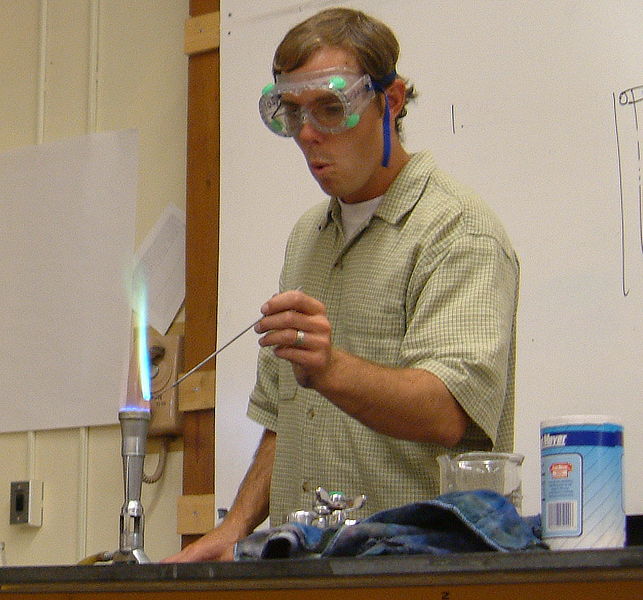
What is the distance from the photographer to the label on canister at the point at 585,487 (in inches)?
39.1

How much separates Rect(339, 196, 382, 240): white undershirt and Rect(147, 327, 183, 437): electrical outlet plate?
1.01 metres

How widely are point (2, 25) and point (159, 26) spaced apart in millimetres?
569

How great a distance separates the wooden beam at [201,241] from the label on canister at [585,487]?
1.78m

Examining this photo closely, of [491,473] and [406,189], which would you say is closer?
[491,473]

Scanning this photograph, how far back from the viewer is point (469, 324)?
5.19 feet

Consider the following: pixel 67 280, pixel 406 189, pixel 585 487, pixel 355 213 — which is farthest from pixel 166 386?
pixel 585 487

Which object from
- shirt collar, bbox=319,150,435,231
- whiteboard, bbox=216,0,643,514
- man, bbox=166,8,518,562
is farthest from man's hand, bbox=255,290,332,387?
→ whiteboard, bbox=216,0,643,514

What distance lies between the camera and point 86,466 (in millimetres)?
2945

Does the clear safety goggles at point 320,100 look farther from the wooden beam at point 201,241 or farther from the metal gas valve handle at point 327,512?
the wooden beam at point 201,241

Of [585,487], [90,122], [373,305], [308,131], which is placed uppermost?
[90,122]

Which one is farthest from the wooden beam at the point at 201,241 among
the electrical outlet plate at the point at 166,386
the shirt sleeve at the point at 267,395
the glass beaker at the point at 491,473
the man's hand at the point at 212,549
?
the glass beaker at the point at 491,473

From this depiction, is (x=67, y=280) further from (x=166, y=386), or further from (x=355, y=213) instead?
(x=355, y=213)

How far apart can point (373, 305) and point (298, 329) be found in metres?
0.48

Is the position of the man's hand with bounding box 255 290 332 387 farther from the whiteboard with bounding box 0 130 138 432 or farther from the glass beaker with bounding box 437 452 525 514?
the whiteboard with bounding box 0 130 138 432
